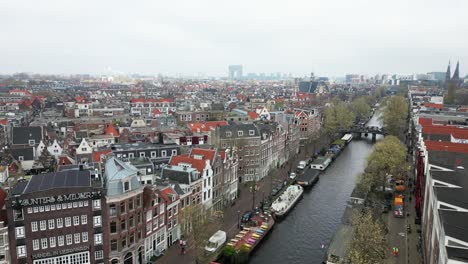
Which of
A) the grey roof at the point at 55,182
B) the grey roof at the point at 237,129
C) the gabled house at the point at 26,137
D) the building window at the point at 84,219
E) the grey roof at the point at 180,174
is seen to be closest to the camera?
the grey roof at the point at 55,182

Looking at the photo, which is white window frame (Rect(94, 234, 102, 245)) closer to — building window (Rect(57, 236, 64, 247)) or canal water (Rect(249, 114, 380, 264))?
building window (Rect(57, 236, 64, 247))

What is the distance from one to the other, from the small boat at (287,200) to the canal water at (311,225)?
4.43 ft

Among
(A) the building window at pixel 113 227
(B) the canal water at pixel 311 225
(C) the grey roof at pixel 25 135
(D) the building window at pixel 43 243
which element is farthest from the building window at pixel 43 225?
(C) the grey roof at pixel 25 135

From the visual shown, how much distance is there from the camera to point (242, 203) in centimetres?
7212

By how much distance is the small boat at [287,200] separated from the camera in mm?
68438

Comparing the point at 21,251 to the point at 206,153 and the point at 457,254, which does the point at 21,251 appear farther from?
the point at 457,254

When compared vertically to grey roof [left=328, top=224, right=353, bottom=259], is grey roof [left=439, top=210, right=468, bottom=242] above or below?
above

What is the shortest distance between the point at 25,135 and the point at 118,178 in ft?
217

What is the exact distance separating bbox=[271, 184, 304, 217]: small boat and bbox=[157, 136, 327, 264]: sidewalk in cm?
385

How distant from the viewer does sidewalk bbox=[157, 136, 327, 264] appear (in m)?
51.8

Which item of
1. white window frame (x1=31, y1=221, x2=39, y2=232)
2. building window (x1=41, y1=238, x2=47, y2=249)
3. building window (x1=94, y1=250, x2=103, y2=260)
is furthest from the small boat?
white window frame (x1=31, y1=221, x2=39, y2=232)

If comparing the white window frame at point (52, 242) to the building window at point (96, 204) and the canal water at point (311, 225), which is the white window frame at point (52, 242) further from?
the canal water at point (311, 225)

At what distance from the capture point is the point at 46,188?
41.6m

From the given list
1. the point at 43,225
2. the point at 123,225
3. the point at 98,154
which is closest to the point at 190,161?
the point at 98,154
